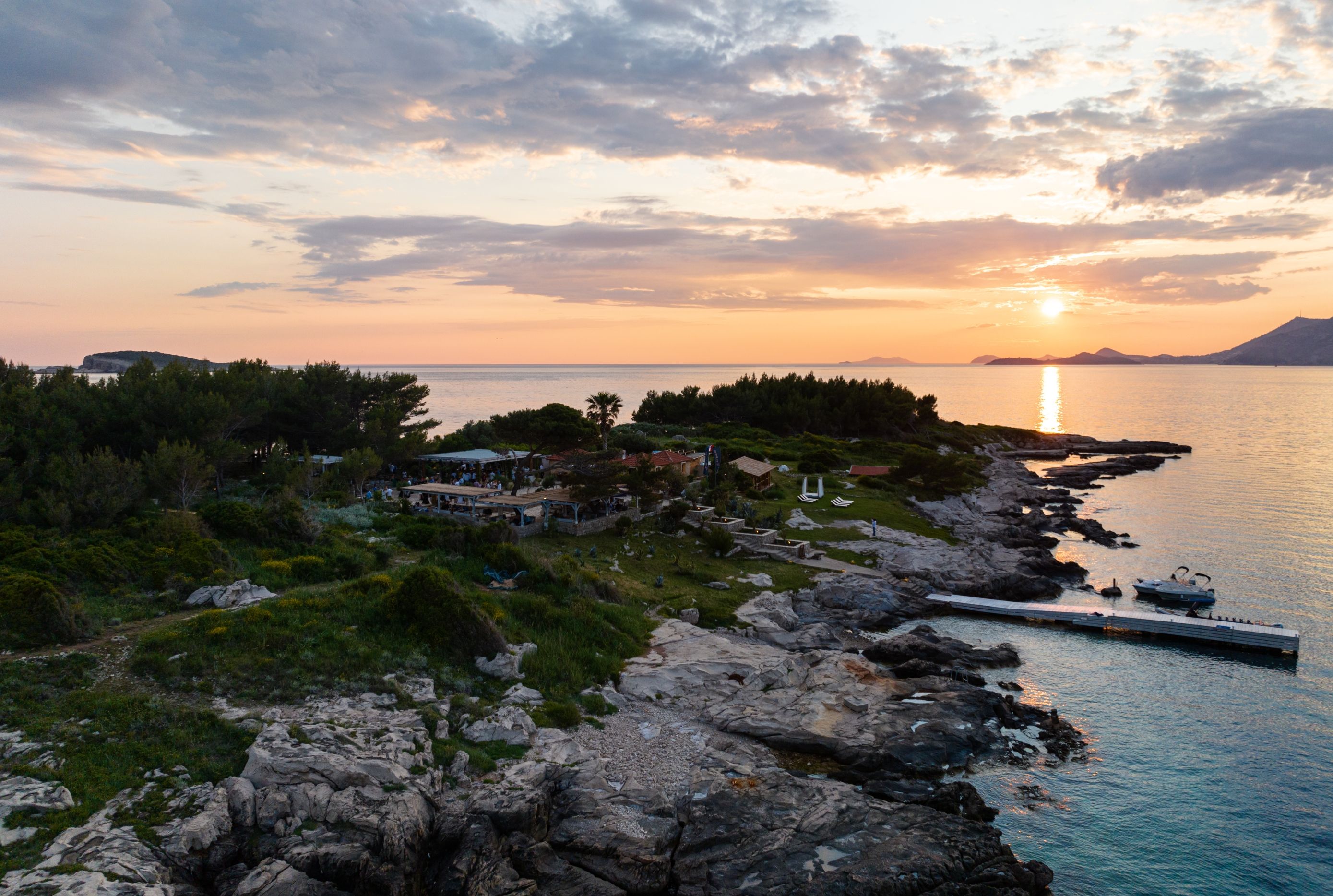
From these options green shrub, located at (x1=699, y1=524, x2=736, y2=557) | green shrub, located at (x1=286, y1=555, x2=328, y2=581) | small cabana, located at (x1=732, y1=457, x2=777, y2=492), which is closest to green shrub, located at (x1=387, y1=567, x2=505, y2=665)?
green shrub, located at (x1=286, y1=555, x2=328, y2=581)

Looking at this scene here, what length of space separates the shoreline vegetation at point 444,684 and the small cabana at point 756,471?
28.0ft

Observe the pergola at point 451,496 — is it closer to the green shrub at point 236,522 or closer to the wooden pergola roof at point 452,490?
the wooden pergola roof at point 452,490

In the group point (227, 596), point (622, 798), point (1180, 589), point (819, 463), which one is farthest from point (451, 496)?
point (1180, 589)

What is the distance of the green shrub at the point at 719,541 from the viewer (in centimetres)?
4234

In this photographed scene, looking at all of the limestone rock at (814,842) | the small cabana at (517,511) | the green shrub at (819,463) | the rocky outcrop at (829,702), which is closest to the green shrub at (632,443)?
the green shrub at (819,463)

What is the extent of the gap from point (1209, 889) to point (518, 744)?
19.1m

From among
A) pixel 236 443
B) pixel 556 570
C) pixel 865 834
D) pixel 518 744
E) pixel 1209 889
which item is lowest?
pixel 1209 889

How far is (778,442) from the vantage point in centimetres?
9281

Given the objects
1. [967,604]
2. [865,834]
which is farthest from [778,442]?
[865,834]

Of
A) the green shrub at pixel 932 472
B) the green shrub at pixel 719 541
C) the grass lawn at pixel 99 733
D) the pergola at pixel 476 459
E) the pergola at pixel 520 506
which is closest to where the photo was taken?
the grass lawn at pixel 99 733

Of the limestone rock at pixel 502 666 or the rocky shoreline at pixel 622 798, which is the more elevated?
the limestone rock at pixel 502 666

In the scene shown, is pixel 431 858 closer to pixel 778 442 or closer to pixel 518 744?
pixel 518 744

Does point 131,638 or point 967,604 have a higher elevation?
point 131,638

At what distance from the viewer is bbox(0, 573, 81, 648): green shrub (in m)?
21.2
